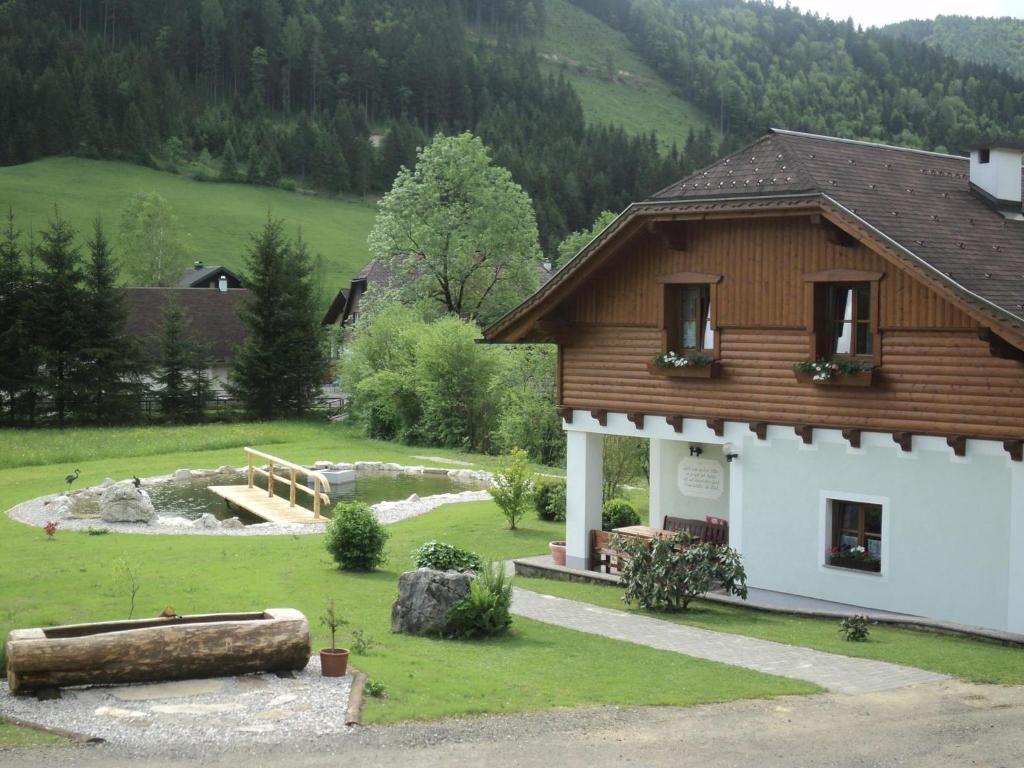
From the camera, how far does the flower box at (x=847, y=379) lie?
17.3 m

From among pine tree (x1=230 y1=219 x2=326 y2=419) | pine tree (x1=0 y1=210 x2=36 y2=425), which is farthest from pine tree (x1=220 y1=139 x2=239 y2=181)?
pine tree (x1=0 y1=210 x2=36 y2=425)

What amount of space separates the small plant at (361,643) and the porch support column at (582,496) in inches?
293

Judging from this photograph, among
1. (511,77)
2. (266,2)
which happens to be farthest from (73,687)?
(266,2)

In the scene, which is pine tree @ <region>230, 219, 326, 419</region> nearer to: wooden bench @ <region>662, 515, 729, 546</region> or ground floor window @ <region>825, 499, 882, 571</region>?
wooden bench @ <region>662, 515, 729, 546</region>

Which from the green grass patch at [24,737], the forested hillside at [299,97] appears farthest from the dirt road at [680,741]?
the forested hillside at [299,97]

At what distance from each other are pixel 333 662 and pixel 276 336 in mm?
44557

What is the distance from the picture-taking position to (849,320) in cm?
1786

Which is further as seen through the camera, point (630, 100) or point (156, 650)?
point (630, 100)

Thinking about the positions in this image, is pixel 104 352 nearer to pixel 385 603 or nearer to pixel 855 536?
pixel 385 603

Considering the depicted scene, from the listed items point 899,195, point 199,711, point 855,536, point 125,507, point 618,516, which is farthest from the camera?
point 125,507

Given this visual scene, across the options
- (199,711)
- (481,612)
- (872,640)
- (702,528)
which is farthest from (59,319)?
(199,711)

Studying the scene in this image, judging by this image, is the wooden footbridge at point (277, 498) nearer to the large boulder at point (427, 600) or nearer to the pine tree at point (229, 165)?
the large boulder at point (427, 600)

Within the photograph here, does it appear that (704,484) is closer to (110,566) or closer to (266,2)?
(110,566)

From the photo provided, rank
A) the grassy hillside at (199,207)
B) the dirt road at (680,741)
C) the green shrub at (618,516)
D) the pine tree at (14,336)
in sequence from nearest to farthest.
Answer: the dirt road at (680,741) < the green shrub at (618,516) < the pine tree at (14,336) < the grassy hillside at (199,207)
